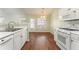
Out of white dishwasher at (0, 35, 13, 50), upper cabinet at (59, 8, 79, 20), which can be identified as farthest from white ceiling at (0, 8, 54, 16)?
white dishwasher at (0, 35, 13, 50)

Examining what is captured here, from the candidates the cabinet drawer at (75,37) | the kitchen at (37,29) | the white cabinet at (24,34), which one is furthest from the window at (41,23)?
the cabinet drawer at (75,37)

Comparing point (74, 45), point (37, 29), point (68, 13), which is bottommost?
point (74, 45)

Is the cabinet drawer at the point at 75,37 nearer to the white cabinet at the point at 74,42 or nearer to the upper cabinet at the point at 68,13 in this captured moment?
the white cabinet at the point at 74,42

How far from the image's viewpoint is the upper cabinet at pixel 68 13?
93 cm

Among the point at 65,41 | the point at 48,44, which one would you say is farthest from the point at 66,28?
the point at 48,44

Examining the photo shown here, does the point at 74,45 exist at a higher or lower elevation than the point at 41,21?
lower

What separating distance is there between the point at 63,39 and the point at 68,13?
250 millimetres

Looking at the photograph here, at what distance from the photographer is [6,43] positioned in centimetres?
88

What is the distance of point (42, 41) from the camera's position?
96 cm

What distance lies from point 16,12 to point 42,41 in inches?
13.7

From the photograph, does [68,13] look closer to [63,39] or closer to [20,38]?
[63,39]

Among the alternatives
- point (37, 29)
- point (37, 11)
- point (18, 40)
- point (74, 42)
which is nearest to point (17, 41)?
point (18, 40)

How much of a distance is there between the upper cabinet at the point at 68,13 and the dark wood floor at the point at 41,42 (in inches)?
8.3
